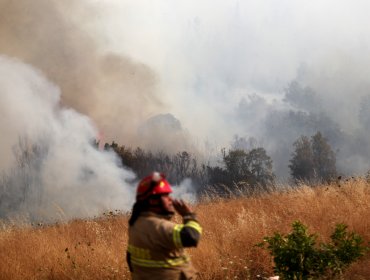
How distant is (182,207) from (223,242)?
12.1 ft

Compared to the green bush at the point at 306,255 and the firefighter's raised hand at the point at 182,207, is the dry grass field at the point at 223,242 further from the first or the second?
the firefighter's raised hand at the point at 182,207

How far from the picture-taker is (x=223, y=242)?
6.30 metres

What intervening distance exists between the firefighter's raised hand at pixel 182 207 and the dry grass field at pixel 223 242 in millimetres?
2704

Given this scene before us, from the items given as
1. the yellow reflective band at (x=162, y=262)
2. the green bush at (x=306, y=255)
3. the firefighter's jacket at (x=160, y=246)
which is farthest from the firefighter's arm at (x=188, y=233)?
the green bush at (x=306, y=255)

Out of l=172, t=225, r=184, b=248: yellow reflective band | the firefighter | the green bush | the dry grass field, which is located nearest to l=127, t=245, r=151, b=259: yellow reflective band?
the firefighter

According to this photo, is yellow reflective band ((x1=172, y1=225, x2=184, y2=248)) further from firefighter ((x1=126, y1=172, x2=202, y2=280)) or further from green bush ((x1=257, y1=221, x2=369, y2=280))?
green bush ((x1=257, y1=221, x2=369, y2=280))

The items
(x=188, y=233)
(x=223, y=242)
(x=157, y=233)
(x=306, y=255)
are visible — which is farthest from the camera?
(x=223, y=242)

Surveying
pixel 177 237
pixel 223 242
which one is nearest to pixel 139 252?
pixel 177 237

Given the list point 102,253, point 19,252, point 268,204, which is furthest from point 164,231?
point 268,204

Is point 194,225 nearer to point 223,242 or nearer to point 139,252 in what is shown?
point 139,252

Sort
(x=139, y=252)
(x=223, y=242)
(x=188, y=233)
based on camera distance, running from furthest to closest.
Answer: (x=223, y=242) → (x=139, y=252) → (x=188, y=233)

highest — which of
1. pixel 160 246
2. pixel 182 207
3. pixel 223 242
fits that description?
pixel 223 242

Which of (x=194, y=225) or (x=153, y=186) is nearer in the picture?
(x=194, y=225)

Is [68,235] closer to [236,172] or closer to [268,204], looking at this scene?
[268,204]
